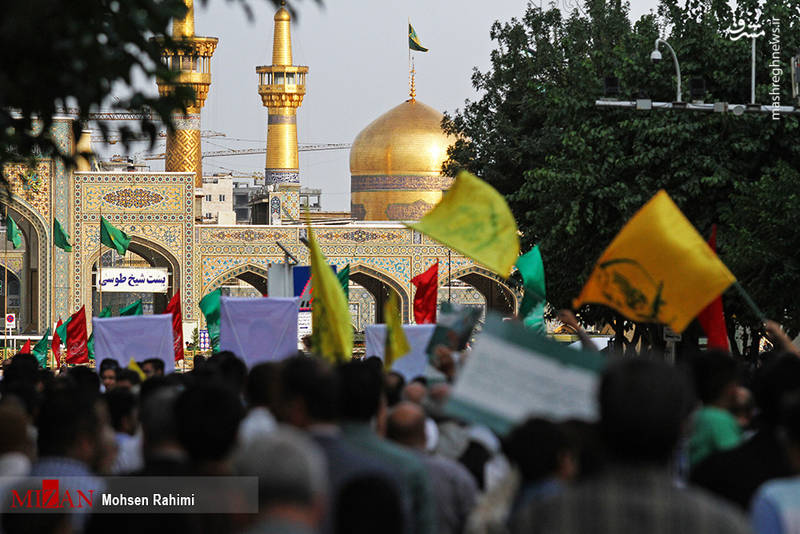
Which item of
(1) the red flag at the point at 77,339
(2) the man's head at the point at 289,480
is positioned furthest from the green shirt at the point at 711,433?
(1) the red flag at the point at 77,339

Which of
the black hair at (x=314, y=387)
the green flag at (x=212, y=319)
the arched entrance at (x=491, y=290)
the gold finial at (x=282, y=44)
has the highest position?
the gold finial at (x=282, y=44)

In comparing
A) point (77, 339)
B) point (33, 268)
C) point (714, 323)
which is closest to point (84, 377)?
point (714, 323)

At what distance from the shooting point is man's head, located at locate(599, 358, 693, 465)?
248cm

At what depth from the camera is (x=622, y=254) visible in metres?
6.16

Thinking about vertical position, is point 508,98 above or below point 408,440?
above

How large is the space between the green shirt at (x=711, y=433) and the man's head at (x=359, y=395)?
3.65ft

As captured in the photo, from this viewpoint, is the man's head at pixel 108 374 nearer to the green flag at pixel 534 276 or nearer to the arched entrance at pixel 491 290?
the green flag at pixel 534 276

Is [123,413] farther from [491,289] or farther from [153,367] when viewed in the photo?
[491,289]

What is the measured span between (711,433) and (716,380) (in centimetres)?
22

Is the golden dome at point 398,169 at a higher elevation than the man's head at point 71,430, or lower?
higher

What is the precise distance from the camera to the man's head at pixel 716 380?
14.7 ft

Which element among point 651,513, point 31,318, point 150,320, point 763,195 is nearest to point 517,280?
point 763,195

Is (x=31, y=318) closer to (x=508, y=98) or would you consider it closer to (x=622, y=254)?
(x=508, y=98)

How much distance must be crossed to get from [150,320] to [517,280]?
42.8 feet
